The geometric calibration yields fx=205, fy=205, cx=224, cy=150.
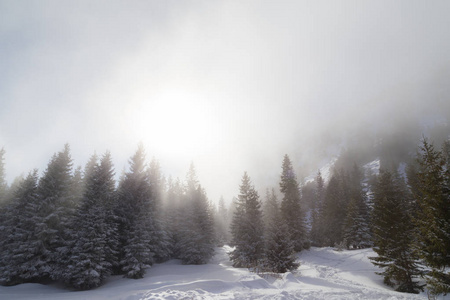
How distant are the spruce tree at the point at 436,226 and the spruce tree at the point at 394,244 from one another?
3.63 m

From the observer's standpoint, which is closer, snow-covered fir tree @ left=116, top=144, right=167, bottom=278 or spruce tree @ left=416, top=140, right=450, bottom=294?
spruce tree @ left=416, top=140, right=450, bottom=294

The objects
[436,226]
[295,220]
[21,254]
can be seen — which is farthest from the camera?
[295,220]

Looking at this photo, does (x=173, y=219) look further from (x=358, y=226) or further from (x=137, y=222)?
(x=358, y=226)

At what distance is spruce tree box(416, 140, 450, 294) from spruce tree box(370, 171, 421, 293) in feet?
11.9

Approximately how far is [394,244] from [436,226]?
6422mm

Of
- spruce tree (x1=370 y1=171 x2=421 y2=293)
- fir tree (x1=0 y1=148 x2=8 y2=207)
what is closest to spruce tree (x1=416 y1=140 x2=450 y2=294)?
spruce tree (x1=370 y1=171 x2=421 y2=293)

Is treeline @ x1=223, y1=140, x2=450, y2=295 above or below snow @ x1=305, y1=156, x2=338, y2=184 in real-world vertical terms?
below

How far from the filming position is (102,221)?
19734mm

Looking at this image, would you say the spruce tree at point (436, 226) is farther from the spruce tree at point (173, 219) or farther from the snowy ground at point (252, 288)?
the spruce tree at point (173, 219)

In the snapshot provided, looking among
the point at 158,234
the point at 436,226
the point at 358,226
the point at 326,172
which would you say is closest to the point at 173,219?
the point at 158,234

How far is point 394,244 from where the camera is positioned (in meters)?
16.0

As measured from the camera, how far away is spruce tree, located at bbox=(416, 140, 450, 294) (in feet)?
34.8

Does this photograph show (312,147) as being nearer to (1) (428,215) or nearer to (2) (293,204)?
(2) (293,204)

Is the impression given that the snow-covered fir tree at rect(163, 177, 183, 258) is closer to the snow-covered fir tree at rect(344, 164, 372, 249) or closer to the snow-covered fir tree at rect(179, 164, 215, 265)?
the snow-covered fir tree at rect(179, 164, 215, 265)
